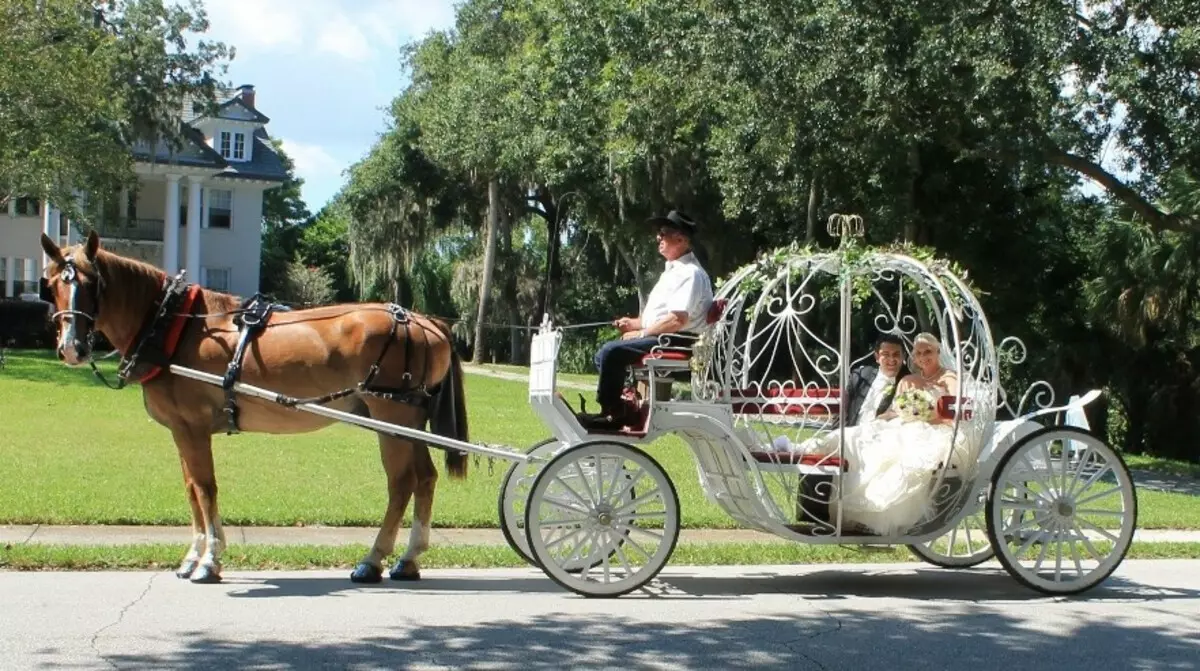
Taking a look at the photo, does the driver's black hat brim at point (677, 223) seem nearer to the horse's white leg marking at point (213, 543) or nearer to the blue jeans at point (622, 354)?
the blue jeans at point (622, 354)

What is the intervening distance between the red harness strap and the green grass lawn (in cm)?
307

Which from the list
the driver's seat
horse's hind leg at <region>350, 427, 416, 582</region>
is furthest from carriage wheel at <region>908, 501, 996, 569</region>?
horse's hind leg at <region>350, 427, 416, 582</region>

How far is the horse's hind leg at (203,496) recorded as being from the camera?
27.2ft

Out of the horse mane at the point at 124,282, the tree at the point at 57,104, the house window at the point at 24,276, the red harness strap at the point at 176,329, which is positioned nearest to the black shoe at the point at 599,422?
the red harness strap at the point at 176,329

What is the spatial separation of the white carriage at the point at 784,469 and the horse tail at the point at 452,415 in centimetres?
39

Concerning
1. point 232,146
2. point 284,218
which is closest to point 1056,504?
point 232,146

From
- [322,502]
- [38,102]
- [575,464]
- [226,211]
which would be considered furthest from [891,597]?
[226,211]

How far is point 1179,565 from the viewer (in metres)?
10.5

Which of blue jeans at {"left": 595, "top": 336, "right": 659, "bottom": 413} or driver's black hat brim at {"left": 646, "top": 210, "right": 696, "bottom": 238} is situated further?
driver's black hat brim at {"left": 646, "top": 210, "right": 696, "bottom": 238}

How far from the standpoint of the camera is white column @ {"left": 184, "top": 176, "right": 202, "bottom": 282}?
50344mm

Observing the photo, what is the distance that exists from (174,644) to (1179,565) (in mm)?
7876

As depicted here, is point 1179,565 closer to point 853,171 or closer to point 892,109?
point 892,109

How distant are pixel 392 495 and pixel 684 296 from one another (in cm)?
244

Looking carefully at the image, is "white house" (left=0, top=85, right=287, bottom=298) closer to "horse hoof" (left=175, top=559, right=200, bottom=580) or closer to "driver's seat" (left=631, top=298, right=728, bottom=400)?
"horse hoof" (left=175, top=559, right=200, bottom=580)
